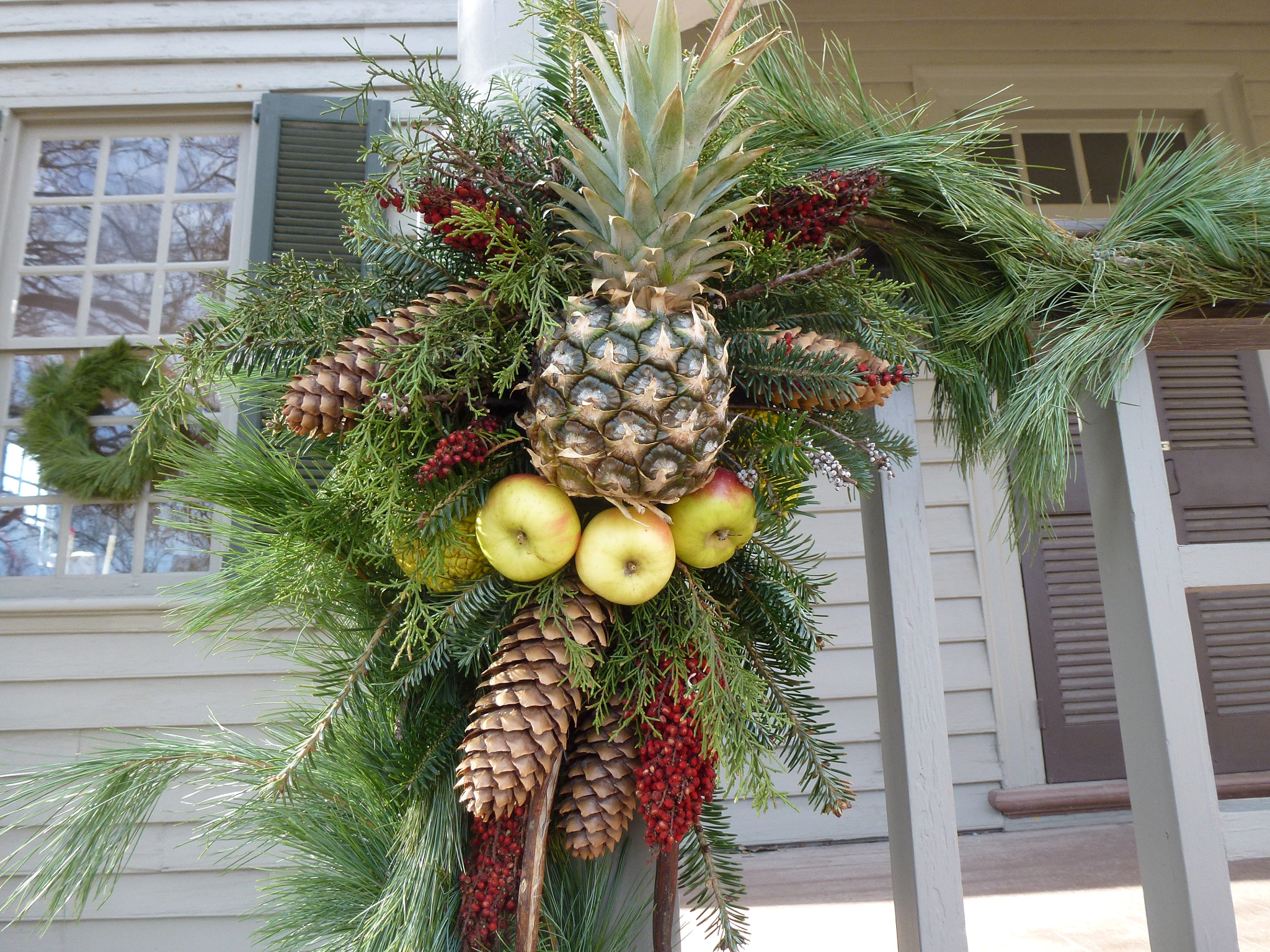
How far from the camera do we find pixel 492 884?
61 cm

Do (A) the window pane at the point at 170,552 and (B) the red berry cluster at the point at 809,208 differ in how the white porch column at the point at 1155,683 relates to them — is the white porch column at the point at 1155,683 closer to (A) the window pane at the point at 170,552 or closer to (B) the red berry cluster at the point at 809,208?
(B) the red berry cluster at the point at 809,208

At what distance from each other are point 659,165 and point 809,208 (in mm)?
184

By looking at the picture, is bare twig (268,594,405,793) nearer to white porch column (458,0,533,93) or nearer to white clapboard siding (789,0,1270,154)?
white porch column (458,0,533,93)

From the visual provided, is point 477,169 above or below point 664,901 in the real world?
above

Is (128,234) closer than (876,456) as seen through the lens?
No

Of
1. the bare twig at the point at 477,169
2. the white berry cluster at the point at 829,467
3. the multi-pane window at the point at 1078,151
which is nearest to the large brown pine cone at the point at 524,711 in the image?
the white berry cluster at the point at 829,467

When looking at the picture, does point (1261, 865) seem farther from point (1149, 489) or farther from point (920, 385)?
point (1149, 489)

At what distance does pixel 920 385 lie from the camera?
348 centimetres

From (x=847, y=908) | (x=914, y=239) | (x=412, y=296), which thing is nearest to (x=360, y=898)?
(x=412, y=296)

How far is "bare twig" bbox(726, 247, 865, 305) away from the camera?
25.9 inches

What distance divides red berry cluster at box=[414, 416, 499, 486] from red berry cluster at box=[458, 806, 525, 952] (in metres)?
0.27

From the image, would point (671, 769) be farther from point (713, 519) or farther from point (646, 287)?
point (646, 287)

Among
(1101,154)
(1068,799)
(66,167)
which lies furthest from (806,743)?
Result: (1101,154)

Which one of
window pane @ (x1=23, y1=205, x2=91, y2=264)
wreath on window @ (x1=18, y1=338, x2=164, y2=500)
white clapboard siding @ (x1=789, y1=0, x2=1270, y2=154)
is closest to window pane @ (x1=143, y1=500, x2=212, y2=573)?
wreath on window @ (x1=18, y1=338, x2=164, y2=500)
